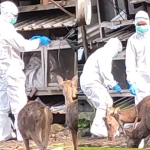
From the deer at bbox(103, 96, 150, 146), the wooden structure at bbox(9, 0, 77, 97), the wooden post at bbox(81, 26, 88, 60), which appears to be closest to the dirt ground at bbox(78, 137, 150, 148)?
the deer at bbox(103, 96, 150, 146)

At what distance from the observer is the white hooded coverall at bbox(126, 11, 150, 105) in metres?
3.75

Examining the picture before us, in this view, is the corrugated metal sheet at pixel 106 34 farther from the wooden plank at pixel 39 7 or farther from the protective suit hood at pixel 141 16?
the wooden plank at pixel 39 7

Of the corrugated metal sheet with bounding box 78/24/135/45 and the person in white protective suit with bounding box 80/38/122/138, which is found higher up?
the corrugated metal sheet with bounding box 78/24/135/45

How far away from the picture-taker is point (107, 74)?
12.5ft

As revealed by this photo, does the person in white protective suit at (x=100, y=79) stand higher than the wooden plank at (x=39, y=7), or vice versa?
the wooden plank at (x=39, y=7)

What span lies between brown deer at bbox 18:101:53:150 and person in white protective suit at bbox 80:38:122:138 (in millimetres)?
293

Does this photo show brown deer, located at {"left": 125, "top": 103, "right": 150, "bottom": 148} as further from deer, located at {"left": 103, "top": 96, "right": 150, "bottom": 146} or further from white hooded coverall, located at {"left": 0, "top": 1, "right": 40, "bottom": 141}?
white hooded coverall, located at {"left": 0, "top": 1, "right": 40, "bottom": 141}

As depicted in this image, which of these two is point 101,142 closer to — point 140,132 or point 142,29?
point 140,132

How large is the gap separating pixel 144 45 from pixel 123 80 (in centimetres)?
26

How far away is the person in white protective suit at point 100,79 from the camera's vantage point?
381cm

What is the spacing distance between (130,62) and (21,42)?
2.37 ft

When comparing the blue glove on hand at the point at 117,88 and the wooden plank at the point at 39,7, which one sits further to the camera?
the wooden plank at the point at 39,7

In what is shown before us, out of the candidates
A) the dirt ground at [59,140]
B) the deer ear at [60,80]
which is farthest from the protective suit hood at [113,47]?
the dirt ground at [59,140]

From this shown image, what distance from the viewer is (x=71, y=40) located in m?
3.88
